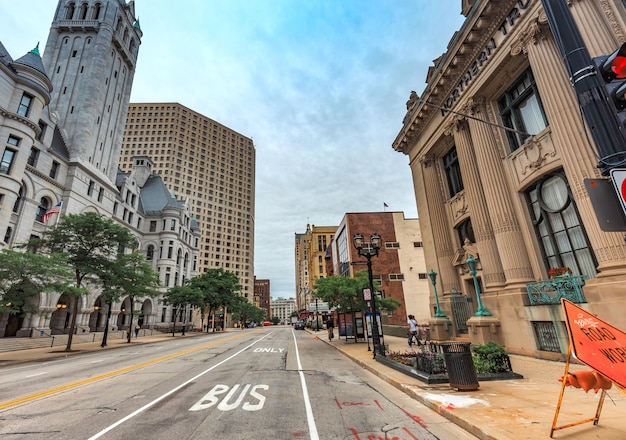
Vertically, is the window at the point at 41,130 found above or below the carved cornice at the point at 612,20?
above

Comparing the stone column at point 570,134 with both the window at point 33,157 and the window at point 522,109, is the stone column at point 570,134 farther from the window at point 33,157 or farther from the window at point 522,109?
the window at point 33,157

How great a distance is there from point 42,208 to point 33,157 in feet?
18.9


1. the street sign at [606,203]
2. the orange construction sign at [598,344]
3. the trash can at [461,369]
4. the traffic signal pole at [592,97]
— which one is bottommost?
the trash can at [461,369]

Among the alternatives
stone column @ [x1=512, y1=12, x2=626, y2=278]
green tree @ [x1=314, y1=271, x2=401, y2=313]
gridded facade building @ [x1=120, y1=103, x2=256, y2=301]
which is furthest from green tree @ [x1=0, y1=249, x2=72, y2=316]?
gridded facade building @ [x1=120, y1=103, x2=256, y2=301]

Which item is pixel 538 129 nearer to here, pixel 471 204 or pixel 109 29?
pixel 471 204

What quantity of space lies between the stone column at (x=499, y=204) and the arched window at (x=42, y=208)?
43.2 m

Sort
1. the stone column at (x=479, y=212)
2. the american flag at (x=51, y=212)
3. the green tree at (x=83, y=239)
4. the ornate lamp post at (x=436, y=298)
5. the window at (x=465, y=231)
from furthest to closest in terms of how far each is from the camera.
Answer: the american flag at (x=51, y=212)
the green tree at (x=83, y=239)
the window at (x=465, y=231)
the ornate lamp post at (x=436, y=298)
the stone column at (x=479, y=212)

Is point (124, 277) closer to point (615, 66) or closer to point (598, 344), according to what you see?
point (598, 344)

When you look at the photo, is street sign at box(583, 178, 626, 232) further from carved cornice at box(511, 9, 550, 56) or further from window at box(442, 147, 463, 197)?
window at box(442, 147, 463, 197)

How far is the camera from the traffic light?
3.88 metres

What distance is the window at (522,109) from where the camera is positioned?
1467cm

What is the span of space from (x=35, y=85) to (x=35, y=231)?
1559 centimetres

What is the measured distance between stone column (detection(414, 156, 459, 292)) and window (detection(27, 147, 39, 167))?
4069 centimetres

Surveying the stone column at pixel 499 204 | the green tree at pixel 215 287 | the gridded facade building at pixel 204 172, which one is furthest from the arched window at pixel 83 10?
the stone column at pixel 499 204
